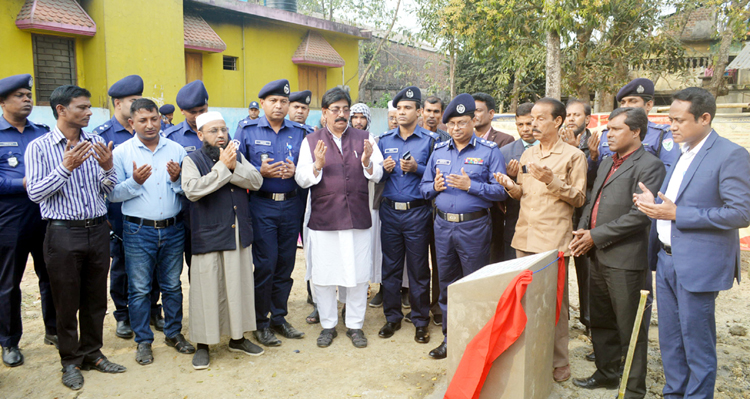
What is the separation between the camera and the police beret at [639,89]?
16.1 feet

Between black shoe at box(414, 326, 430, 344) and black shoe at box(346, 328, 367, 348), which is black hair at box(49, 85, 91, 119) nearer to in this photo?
black shoe at box(346, 328, 367, 348)

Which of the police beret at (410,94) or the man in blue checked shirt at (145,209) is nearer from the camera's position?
the man in blue checked shirt at (145,209)

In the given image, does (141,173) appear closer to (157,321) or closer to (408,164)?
(157,321)

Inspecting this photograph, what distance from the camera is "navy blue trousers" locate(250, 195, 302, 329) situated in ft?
15.1

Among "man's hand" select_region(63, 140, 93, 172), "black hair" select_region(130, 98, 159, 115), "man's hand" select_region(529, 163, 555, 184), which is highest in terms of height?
"black hair" select_region(130, 98, 159, 115)

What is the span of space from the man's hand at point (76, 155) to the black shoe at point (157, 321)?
2.05 metres

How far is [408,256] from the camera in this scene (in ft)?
15.8

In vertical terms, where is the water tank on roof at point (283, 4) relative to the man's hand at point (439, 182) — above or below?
above

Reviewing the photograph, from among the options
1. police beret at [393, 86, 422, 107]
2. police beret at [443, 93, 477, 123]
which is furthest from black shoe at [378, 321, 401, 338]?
police beret at [393, 86, 422, 107]

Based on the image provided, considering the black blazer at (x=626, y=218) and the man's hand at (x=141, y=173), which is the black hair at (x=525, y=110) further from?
the man's hand at (x=141, y=173)

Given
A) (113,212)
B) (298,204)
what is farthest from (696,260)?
(113,212)

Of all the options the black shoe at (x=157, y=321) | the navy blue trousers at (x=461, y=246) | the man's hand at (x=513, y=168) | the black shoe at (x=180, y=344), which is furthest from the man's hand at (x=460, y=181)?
the black shoe at (x=157, y=321)

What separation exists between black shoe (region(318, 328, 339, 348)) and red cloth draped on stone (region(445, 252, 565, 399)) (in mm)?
1742

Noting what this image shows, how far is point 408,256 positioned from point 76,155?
2.89 m
